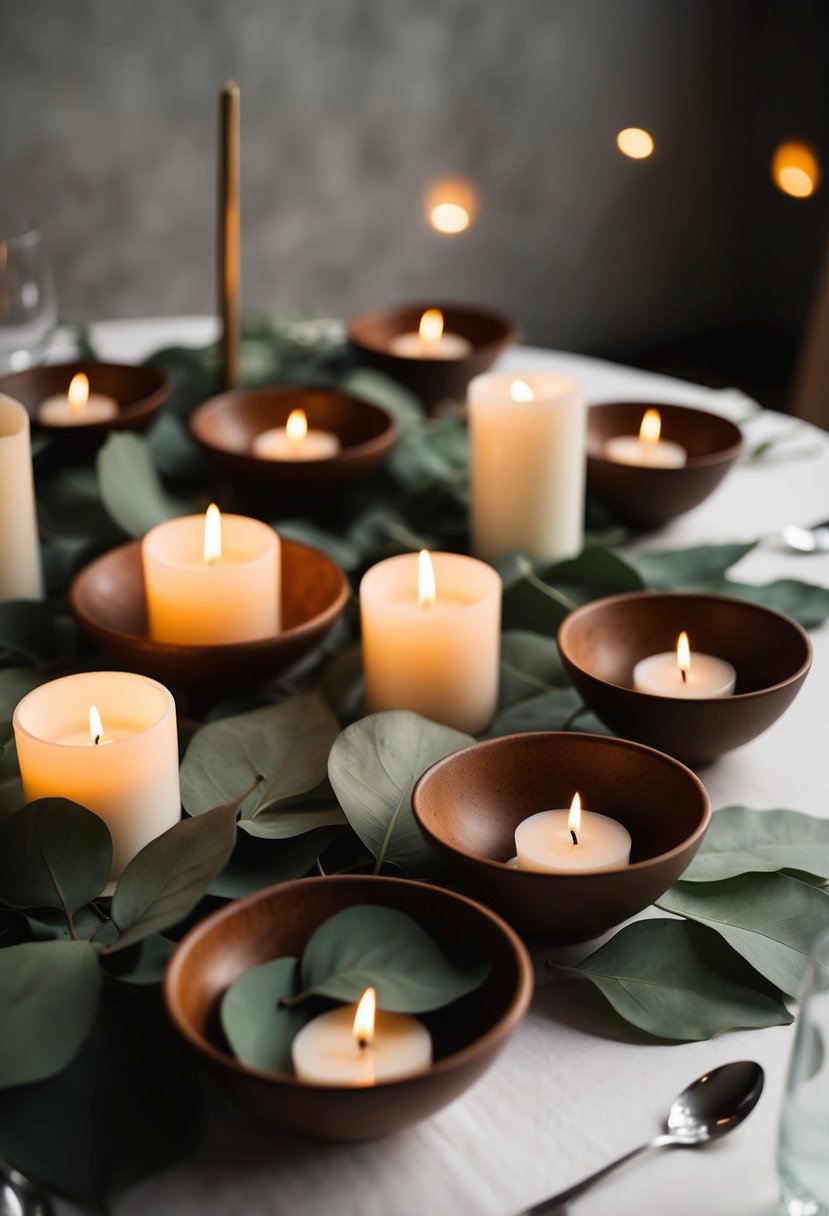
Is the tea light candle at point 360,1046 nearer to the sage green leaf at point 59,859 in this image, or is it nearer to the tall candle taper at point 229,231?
the sage green leaf at point 59,859

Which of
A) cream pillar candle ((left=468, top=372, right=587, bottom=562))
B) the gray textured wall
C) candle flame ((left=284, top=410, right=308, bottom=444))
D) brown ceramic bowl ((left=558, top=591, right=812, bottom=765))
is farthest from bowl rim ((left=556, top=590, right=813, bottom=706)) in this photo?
the gray textured wall

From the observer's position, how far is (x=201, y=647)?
76cm

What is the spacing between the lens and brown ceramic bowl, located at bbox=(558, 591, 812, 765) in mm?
714

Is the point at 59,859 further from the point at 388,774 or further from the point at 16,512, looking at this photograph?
the point at 16,512

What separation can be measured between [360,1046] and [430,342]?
964 mm

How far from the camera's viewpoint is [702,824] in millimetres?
588

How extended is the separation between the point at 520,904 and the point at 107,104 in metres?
2.27

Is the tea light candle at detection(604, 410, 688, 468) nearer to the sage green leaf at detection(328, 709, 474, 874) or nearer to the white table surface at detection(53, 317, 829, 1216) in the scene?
the sage green leaf at detection(328, 709, 474, 874)

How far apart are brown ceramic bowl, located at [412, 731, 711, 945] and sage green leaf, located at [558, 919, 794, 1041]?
2 cm

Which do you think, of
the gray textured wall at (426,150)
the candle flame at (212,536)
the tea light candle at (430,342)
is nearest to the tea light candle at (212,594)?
the candle flame at (212,536)

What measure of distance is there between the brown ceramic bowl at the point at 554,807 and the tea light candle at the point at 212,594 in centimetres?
20

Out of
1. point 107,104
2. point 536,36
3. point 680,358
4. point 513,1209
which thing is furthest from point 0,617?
point 680,358

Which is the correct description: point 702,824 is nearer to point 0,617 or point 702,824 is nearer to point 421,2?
point 0,617

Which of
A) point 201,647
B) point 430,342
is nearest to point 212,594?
point 201,647
